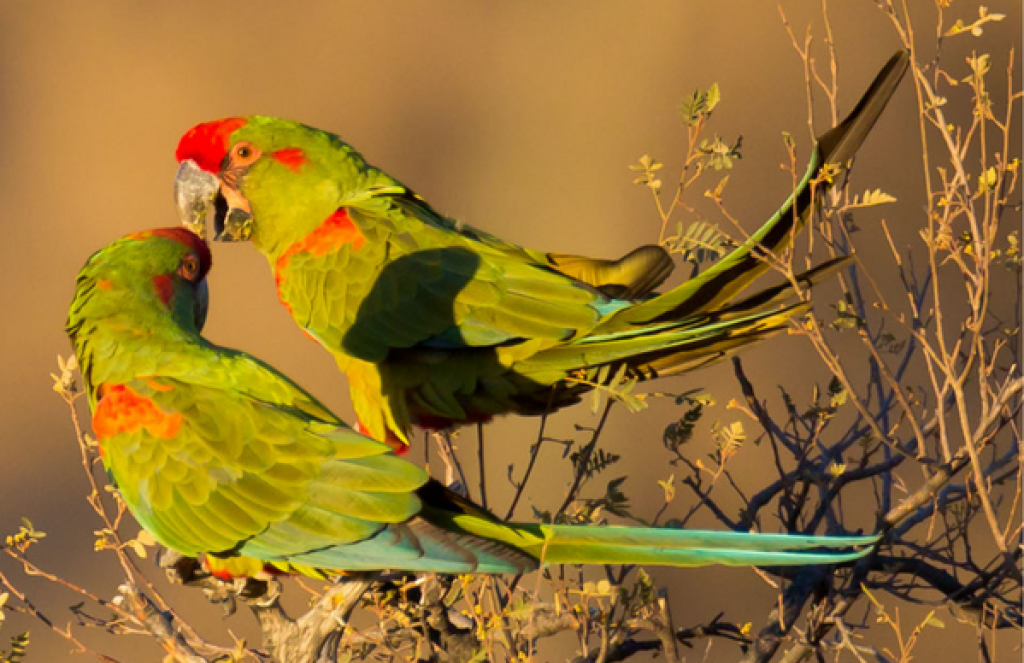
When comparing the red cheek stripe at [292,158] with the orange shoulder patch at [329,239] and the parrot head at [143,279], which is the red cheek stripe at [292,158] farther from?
the parrot head at [143,279]

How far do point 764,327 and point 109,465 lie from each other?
987mm

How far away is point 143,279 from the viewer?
189cm

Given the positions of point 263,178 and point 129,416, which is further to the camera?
point 263,178

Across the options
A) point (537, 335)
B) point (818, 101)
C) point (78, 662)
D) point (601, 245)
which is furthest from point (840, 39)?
point (78, 662)

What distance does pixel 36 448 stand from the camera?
4.36 m

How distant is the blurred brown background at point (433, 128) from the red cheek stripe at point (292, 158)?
1.93m

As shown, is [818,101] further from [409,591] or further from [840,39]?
[409,591]

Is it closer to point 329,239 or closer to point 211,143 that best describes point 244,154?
point 211,143

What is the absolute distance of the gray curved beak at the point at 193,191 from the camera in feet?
7.84

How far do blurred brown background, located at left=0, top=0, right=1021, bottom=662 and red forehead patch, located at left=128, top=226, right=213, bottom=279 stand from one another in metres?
2.24

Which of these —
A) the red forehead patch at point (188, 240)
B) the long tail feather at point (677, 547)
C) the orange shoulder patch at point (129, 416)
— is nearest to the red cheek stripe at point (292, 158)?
the red forehead patch at point (188, 240)

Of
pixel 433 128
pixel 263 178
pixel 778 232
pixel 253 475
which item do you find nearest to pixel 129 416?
pixel 253 475

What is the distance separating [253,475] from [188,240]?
0.50m

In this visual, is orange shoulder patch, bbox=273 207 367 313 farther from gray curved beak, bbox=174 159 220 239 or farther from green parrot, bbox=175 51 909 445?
gray curved beak, bbox=174 159 220 239
